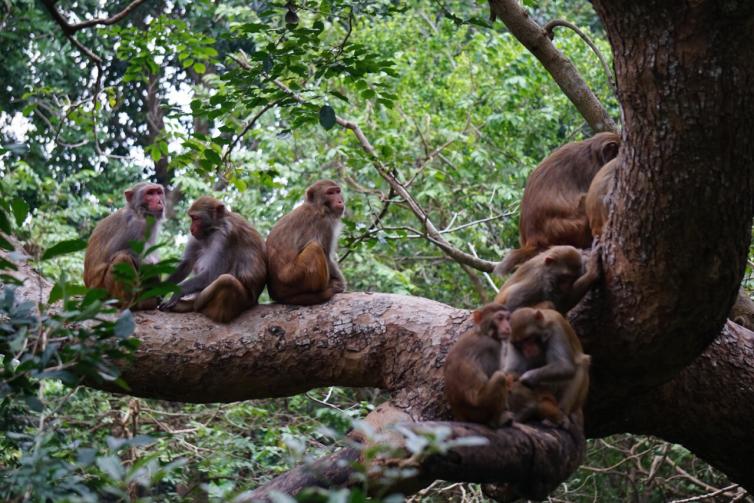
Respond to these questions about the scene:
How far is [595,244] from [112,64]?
14.8 metres

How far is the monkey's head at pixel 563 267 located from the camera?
15.6ft

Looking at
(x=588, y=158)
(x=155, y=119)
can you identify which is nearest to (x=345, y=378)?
(x=588, y=158)

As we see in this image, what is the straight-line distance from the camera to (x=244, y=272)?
5.96m

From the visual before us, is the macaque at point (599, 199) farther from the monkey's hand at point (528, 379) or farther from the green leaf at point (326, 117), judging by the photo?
the green leaf at point (326, 117)

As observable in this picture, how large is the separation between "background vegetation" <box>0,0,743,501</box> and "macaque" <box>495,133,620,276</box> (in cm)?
120

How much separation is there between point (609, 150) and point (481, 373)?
84.6 inches

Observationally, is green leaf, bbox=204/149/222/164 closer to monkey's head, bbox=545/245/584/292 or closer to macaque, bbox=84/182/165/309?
macaque, bbox=84/182/165/309

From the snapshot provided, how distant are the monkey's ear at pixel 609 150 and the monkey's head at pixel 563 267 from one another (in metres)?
1.26

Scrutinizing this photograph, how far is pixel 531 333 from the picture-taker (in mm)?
4402

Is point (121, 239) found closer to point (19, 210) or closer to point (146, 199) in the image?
point (146, 199)

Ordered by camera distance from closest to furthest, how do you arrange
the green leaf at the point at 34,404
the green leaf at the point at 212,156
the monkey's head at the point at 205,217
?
the green leaf at the point at 34,404 → the monkey's head at the point at 205,217 → the green leaf at the point at 212,156

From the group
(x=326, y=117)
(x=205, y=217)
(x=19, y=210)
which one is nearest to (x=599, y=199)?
(x=326, y=117)

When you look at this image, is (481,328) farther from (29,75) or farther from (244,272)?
(29,75)

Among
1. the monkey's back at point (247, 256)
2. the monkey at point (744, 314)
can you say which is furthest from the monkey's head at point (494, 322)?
the monkey at point (744, 314)
